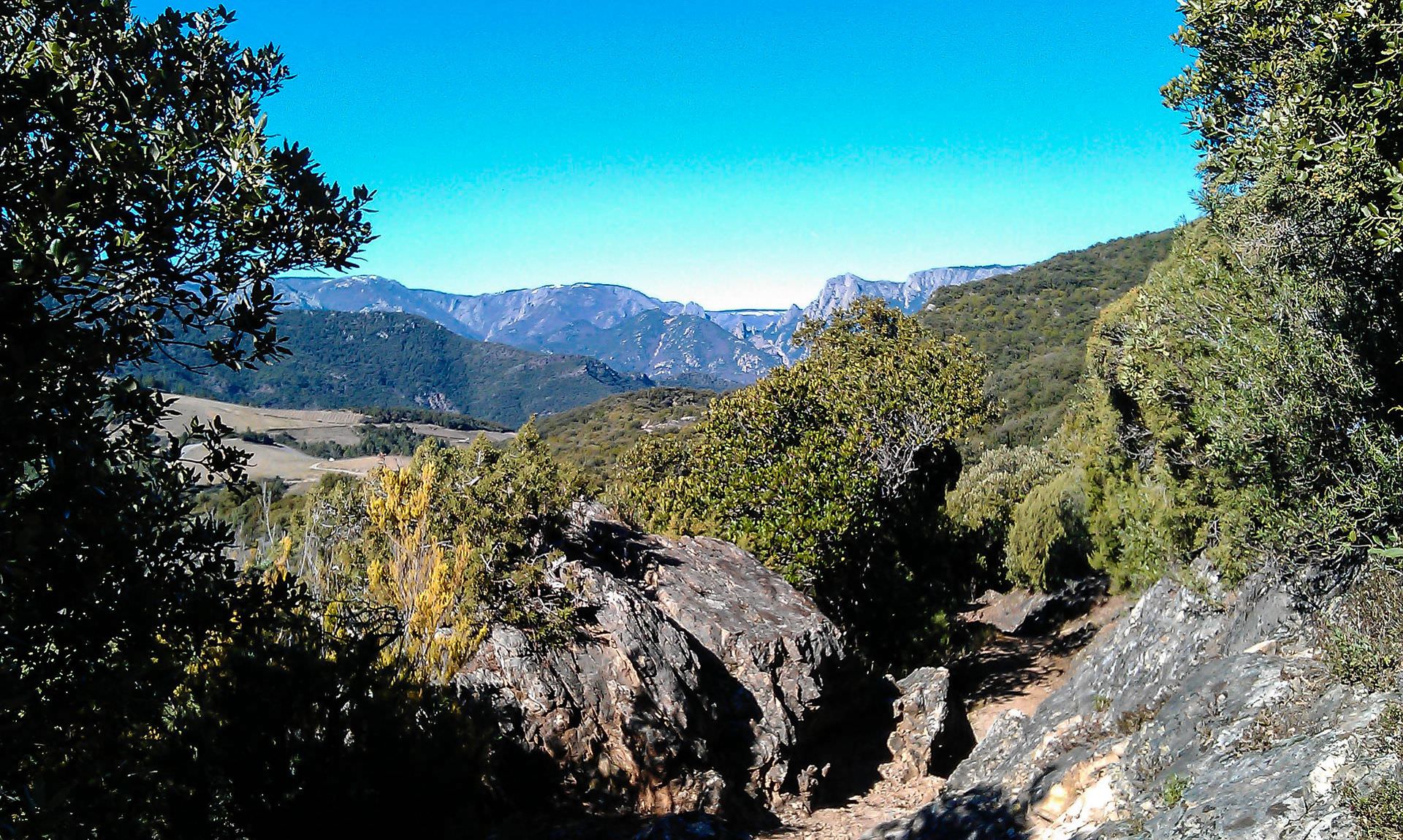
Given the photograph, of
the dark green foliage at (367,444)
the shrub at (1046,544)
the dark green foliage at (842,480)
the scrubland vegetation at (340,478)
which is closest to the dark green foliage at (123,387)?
the scrubland vegetation at (340,478)

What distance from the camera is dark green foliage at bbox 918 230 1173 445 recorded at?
5128 centimetres

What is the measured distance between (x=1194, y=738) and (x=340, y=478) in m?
9.61

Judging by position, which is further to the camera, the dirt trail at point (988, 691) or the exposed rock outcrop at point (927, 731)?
the exposed rock outcrop at point (927, 731)

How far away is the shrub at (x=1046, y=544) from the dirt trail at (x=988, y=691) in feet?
10.2

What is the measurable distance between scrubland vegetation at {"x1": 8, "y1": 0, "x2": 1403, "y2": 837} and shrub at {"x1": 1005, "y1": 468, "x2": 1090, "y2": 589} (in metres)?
10.8

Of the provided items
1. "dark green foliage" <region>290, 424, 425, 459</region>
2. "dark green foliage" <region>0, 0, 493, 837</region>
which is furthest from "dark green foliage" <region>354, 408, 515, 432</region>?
"dark green foliage" <region>0, 0, 493, 837</region>

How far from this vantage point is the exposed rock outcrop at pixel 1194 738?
425cm

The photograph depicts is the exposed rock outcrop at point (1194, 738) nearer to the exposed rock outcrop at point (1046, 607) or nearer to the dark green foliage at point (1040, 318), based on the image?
the exposed rock outcrop at point (1046, 607)

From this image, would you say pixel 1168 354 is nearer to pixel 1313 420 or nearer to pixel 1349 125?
pixel 1313 420

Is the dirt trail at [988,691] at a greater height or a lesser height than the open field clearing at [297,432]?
lesser

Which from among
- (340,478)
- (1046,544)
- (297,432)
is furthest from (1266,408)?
(297,432)

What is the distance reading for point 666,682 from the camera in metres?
8.22

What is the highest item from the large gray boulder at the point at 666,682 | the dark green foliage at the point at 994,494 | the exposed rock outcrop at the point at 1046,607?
the large gray boulder at the point at 666,682

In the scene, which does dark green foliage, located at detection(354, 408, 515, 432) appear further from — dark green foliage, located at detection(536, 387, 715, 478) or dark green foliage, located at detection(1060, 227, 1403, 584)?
dark green foliage, located at detection(1060, 227, 1403, 584)
